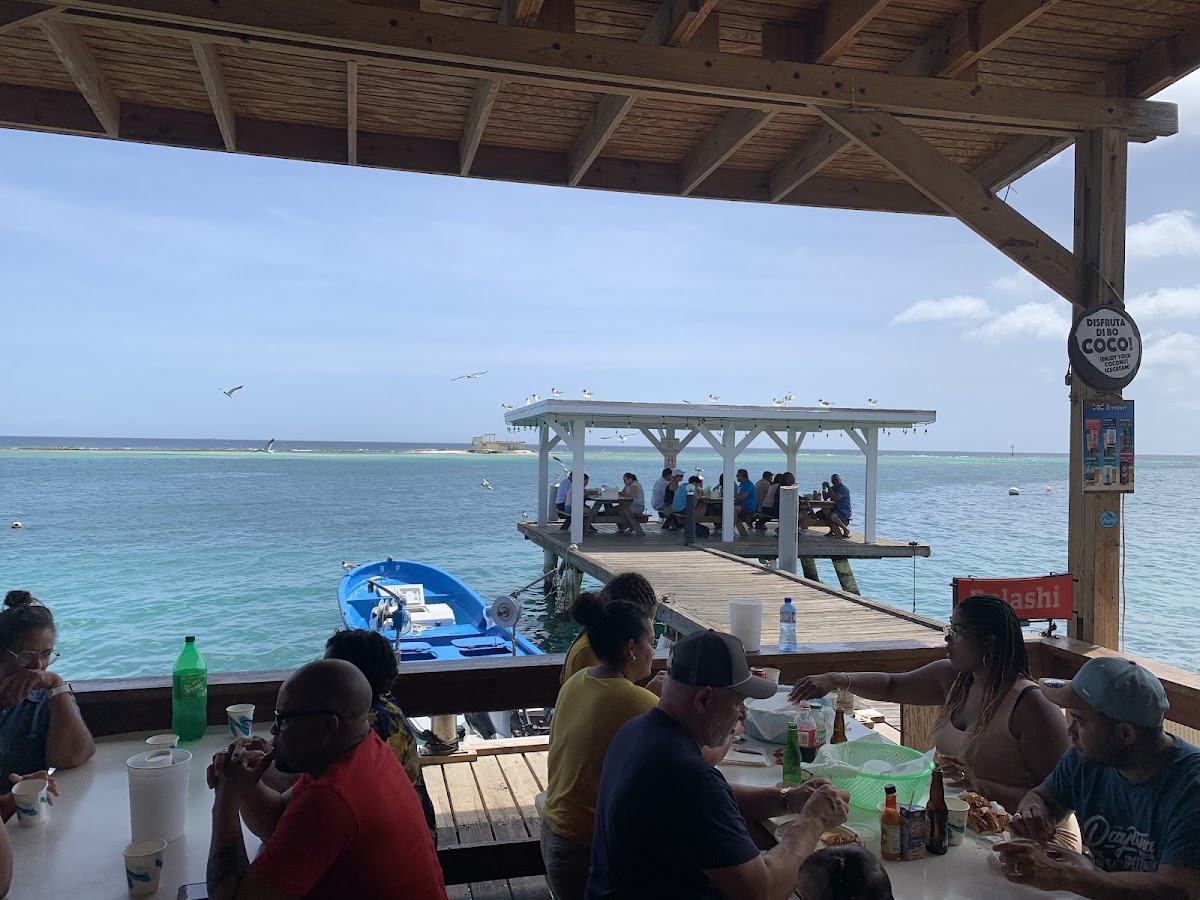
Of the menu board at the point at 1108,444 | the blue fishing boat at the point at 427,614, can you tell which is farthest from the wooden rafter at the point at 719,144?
the blue fishing boat at the point at 427,614

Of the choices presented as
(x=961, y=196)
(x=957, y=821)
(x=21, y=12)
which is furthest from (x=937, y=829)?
(x=21, y=12)

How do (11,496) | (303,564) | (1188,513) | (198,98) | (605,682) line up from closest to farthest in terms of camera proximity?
(605,682)
(198,98)
(303,564)
(11,496)
(1188,513)

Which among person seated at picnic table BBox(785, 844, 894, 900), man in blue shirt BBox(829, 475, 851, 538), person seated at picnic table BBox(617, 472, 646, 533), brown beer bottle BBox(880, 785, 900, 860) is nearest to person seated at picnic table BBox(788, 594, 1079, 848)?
brown beer bottle BBox(880, 785, 900, 860)

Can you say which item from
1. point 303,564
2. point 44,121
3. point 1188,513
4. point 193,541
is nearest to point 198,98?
point 44,121

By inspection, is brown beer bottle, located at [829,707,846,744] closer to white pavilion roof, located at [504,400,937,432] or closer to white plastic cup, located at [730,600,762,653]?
white plastic cup, located at [730,600,762,653]

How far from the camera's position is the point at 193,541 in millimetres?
30281

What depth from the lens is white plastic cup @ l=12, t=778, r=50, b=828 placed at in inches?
76.6

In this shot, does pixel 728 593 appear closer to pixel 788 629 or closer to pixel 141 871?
pixel 788 629

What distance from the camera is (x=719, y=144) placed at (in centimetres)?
407

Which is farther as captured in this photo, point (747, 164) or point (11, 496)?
point (11, 496)

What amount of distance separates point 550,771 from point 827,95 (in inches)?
113

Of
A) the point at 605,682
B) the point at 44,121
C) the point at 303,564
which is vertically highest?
the point at 44,121

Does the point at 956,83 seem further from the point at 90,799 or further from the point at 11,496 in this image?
the point at 11,496

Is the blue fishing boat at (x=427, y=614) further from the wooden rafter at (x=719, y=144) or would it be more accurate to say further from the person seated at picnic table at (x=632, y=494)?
the wooden rafter at (x=719, y=144)
